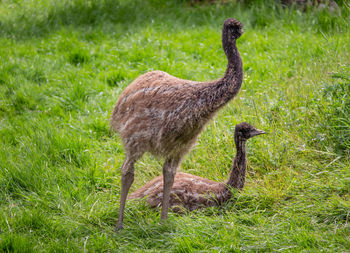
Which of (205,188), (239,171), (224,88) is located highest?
(224,88)

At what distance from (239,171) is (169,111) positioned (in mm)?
1216

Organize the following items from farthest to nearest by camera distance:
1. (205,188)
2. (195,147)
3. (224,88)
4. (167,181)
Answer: (195,147), (205,188), (167,181), (224,88)

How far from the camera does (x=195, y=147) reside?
6.75 meters

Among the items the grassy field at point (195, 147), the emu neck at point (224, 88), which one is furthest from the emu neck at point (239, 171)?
the emu neck at point (224, 88)

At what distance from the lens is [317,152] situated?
19.2 ft

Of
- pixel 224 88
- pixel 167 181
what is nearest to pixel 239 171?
pixel 167 181

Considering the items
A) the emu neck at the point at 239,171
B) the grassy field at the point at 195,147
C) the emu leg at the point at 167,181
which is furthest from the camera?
the emu neck at the point at 239,171

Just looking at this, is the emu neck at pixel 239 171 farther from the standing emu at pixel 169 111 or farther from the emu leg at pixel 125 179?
the emu leg at pixel 125 179

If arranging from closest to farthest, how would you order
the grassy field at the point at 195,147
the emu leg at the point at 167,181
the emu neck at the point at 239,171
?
the grassy field at the point at 195,147, the emu leg at the point at 167,181, the emu neck at the point at 239,171

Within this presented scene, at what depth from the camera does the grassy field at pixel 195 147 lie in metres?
4.89

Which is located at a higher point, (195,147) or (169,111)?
(169,111)

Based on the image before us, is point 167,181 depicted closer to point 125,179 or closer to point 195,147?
point 125,179

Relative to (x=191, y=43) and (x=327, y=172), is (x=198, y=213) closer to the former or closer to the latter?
(x=327, y=172)

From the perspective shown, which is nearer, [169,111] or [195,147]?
[169,111]
